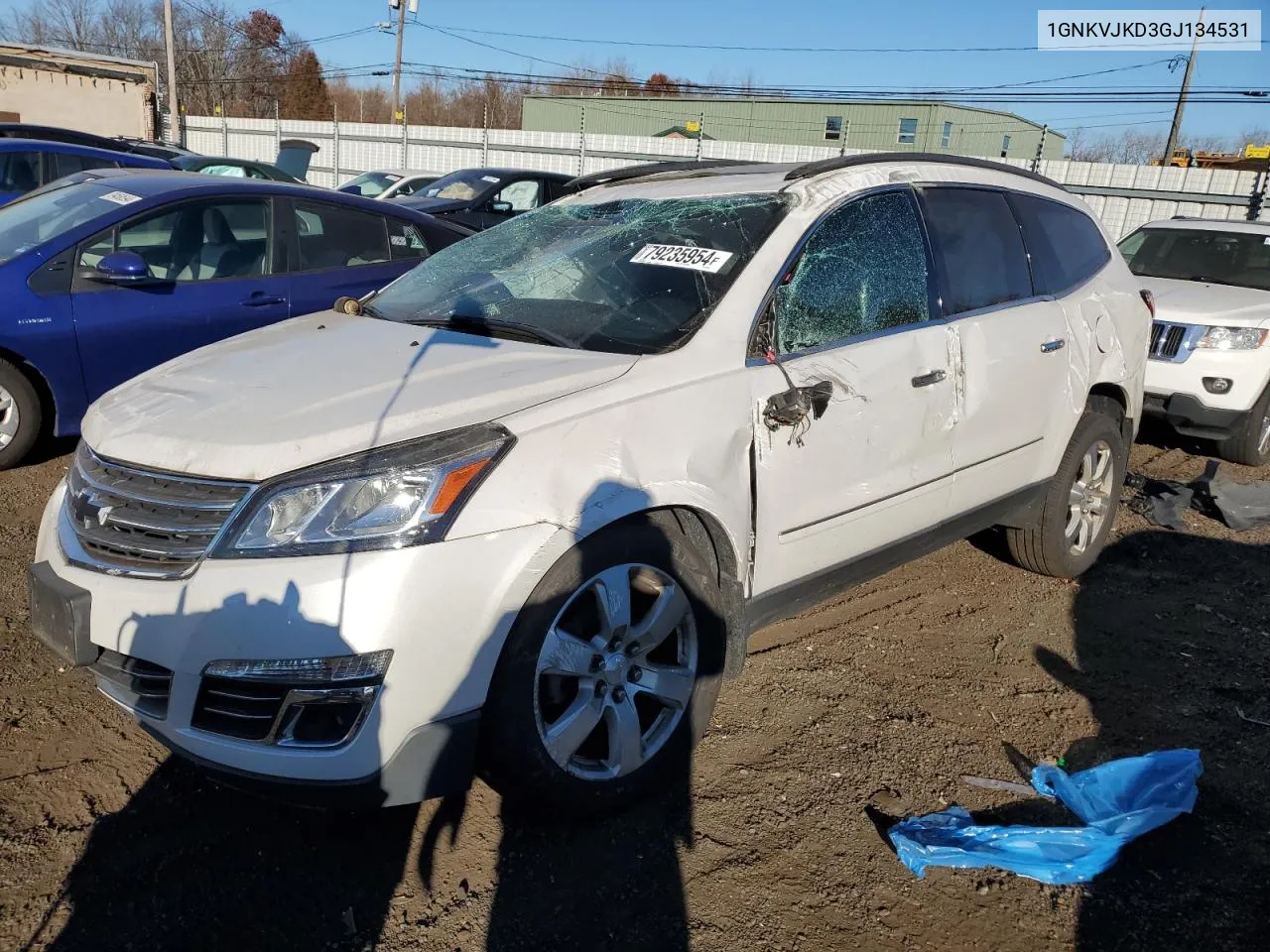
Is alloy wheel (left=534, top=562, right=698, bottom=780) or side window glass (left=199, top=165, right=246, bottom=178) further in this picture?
side window glass (left=199, top=165, right=246, bottom=178)

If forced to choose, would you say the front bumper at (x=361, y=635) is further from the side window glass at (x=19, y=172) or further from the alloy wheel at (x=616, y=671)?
the side window glass at (x=19, y=172)

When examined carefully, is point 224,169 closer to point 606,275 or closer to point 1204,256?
point 1204,256

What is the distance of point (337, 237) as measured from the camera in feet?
19.1

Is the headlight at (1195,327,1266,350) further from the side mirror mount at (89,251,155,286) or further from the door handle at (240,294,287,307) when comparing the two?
the side mirror mount at (89,251,155,286)

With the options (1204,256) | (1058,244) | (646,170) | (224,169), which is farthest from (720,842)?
(224,169)

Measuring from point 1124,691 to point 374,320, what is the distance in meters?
3.04

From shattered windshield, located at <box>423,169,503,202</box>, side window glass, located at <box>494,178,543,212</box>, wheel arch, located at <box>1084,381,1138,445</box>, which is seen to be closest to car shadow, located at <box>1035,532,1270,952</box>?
Result: wheel arch, located at <box>1084,381,1138,445</box>

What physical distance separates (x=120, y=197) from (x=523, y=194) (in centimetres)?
956

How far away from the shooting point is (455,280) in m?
3.52

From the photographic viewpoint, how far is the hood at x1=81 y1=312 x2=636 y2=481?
2.28 m

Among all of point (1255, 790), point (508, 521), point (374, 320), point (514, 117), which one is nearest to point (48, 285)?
point (374, 320)

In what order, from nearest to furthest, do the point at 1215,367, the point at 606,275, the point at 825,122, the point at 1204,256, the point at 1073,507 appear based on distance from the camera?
the point at 606,275, the point at 1073,507, the point at 1215,367, the point at 1204,256, the point at 825,122

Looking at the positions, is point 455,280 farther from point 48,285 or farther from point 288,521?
point 48,285

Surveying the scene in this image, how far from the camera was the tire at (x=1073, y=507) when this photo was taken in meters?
4.29
